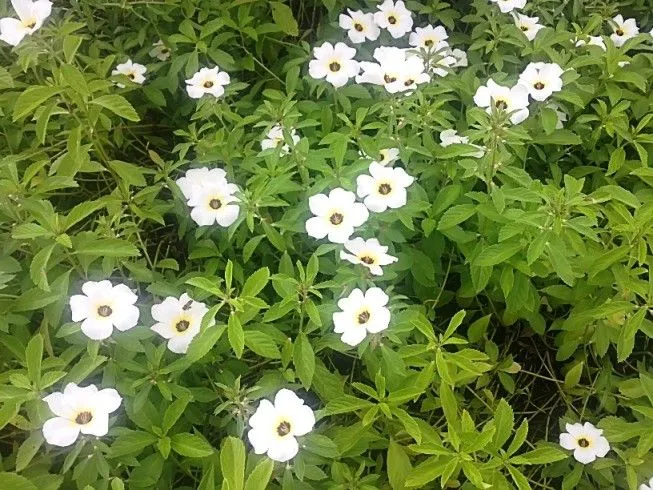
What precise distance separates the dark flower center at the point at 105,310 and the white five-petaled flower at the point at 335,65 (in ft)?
3.00

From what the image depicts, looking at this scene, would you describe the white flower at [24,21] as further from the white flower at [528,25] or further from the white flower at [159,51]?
the white flower at [528,25]

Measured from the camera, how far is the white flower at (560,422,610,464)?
1574mm

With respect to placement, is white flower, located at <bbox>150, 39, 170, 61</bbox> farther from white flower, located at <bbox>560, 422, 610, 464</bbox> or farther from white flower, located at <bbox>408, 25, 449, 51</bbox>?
white flower, located at <bbox>560, 422, 610, 464</bbox>

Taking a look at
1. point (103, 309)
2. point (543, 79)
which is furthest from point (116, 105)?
point (543, 79)

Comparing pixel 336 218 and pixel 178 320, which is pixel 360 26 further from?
pixel 178 320

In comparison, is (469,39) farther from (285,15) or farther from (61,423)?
(61,423)

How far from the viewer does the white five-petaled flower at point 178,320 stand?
1460mm

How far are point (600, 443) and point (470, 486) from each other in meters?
0.36

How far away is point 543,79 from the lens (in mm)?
1854

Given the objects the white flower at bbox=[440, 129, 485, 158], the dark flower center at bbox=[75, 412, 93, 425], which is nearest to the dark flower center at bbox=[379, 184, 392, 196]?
the white flower at bbox=[440, 129, 485, 158]

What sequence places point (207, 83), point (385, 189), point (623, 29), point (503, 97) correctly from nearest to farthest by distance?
point (385, 189) → point (503, 97) → point (207, 83) → point (623, 29)

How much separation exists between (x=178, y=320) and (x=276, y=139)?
59 cm

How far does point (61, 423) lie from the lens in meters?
A: 1.29

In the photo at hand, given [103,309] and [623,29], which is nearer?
[103,309]
